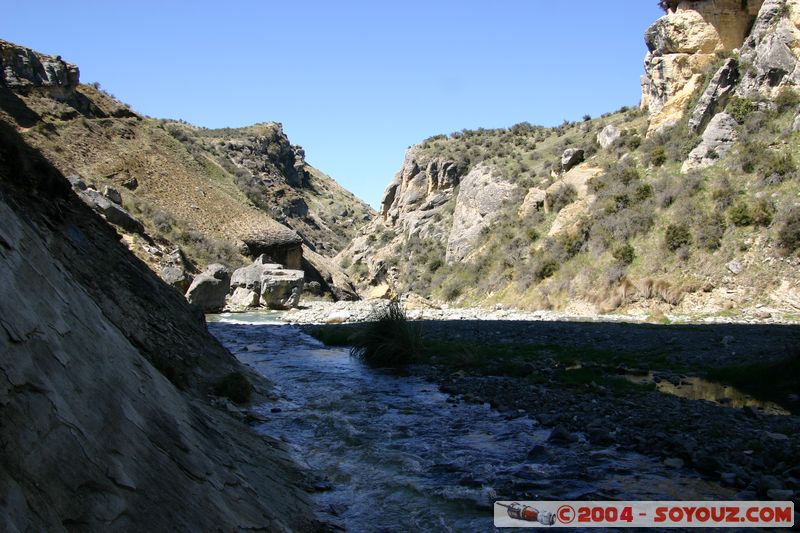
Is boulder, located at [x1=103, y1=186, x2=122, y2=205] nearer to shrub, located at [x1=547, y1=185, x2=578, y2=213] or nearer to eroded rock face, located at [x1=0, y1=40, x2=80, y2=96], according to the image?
eroded rock face, located at [x1=0, y1=40, x2=80, y2=96]

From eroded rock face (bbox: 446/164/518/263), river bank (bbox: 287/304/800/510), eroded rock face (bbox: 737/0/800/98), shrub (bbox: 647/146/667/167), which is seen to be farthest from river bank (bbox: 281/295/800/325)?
eroded rock face (bbox: 737/0/800/98)

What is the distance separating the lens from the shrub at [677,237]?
24.9m

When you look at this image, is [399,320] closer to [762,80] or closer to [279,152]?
[762,80]

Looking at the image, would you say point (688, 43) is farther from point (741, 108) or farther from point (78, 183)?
point (78, 183)

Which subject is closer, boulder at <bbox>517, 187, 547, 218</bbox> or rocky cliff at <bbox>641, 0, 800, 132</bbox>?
rocky cliff at <bbox>641, 0, 800, 132</bbox>

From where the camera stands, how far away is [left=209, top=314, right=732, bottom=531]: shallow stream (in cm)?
520

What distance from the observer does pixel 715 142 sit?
2808cm

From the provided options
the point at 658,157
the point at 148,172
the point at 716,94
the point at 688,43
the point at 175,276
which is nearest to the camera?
the point at 175,276

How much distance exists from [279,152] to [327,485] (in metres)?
92.0

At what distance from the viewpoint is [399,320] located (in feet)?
47.6

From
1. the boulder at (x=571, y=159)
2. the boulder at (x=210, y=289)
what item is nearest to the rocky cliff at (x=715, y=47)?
the boulder at (x=571, y=159)

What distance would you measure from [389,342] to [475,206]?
3831cm

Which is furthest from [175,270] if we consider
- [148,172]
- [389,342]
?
[389,342]

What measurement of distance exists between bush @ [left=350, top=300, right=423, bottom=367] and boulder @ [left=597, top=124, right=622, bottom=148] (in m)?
30.0
